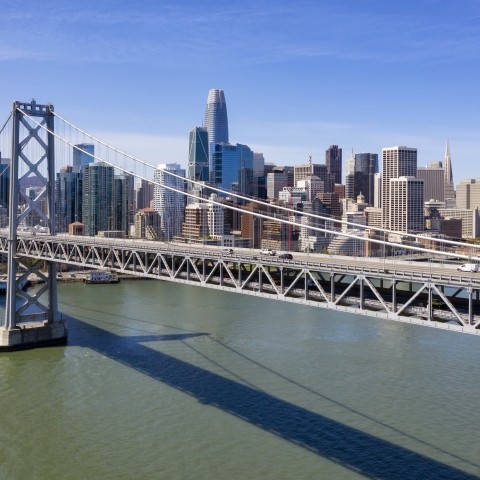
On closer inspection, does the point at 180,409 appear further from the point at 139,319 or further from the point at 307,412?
the point at 139,319

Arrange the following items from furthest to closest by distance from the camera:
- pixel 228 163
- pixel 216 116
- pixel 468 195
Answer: pixel 216 116 → pixel 468 195 → pixel 228 163

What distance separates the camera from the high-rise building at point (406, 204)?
300 ft

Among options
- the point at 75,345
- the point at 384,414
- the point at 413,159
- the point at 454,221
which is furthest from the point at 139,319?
the point at 413,159

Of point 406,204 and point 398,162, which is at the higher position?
point 398,162

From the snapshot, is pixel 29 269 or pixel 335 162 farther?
pixel 335 162

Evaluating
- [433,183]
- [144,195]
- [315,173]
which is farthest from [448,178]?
[144,195]

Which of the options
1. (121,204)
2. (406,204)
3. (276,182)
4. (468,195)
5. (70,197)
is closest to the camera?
(121,204)

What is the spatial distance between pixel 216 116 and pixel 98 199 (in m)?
91.8

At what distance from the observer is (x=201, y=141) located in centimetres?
12181

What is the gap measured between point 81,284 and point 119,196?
872 inches

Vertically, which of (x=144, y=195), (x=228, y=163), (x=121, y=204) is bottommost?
(x=121, y=204)

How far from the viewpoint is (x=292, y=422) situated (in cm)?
1323

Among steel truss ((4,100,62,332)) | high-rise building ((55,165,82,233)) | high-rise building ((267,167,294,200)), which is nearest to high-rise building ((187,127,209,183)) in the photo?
high-rise building ((267,167,294,200))

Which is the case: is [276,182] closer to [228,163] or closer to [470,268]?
[228,163]
